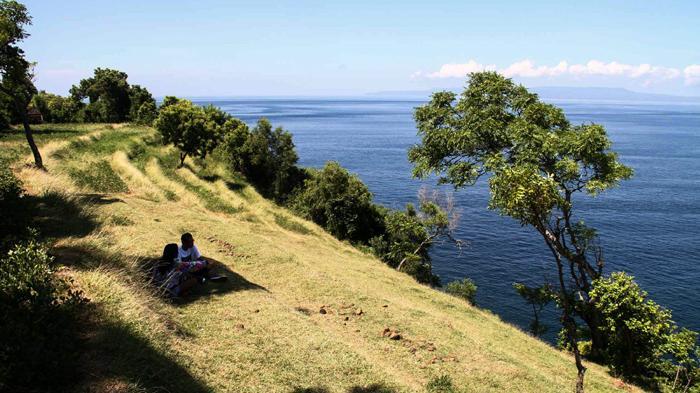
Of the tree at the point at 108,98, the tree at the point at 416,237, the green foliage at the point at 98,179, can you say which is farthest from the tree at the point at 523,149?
the tree at the point at 108,98

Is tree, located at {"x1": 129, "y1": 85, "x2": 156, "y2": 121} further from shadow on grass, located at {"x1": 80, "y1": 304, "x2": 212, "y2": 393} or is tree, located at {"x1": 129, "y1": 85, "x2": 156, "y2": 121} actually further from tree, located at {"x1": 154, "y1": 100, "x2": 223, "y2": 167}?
shadow on grass, located at {"x1": 80, "y1": 304, "x2": 212, "y2": 393}

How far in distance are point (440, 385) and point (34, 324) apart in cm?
1093

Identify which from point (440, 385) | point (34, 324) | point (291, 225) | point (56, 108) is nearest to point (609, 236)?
point (291, 225)

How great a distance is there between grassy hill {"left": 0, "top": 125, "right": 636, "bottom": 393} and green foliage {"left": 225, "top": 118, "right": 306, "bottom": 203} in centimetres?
3085

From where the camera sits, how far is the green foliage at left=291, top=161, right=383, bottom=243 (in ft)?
170

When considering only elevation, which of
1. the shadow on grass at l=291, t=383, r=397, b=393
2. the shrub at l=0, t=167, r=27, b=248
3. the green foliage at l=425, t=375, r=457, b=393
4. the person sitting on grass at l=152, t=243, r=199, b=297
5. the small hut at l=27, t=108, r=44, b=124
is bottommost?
the green foliage at l=425, t=375, r=457, b=393

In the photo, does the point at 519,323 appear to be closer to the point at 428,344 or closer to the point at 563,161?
the point at 563,161

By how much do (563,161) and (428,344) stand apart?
1238 cm

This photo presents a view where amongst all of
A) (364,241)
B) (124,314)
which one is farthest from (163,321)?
(364,241)

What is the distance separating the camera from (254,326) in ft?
47.3

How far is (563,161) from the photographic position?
2228cm

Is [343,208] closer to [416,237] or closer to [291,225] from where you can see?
[291,225]

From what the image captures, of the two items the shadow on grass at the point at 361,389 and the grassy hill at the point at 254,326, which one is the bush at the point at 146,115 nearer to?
the grassy hill at the point at 254,326

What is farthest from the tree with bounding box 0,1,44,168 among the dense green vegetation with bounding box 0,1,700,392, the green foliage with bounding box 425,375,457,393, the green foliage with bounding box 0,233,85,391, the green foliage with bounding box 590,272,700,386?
the green foliage with bounding box 590,272,700,386
